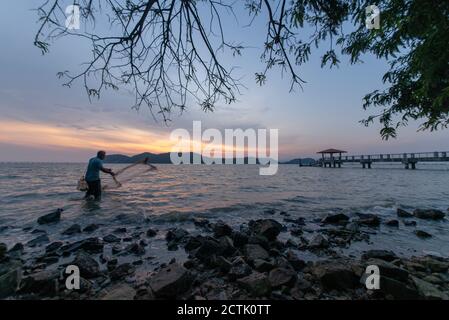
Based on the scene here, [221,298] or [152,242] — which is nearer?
[221,298]

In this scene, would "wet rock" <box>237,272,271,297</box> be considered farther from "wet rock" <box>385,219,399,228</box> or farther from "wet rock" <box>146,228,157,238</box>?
"wet rock" <box>385,219,399,228</box>

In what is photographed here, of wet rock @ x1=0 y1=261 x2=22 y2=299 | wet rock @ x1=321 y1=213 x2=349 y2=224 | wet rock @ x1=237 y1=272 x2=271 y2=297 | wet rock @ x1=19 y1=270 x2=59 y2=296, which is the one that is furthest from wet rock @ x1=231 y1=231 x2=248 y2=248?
wet rock @ x1=321 y1=213 x2=349 y2=224

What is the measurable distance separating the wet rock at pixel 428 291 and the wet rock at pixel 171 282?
361cm

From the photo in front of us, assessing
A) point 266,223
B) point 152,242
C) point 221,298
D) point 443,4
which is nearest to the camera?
point 443,4

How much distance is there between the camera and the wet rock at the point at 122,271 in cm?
386

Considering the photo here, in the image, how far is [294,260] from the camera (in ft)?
14.3

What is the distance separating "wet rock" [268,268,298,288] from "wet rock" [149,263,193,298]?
1.36m

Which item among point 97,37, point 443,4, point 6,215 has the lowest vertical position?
point 6,215

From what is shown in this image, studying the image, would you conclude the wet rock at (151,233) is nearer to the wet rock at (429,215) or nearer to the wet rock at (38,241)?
the wet rock at (38,241)

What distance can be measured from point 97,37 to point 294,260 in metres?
4.99

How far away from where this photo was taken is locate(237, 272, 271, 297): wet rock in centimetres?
330

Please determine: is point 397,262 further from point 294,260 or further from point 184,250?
point 184,250
